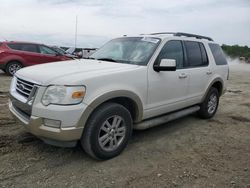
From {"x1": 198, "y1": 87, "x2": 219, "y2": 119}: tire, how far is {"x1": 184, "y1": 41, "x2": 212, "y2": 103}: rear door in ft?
1.19

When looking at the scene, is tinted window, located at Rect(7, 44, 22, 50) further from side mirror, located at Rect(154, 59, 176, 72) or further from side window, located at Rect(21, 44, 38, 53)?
side mirror, located at Rect(154, 59, 176, 72)

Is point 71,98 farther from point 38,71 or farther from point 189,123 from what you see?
point 189,123

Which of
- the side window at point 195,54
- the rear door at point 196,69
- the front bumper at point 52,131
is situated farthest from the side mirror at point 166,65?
the front bumper at point 52,131

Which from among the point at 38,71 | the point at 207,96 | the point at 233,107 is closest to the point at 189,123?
the point at 207,96

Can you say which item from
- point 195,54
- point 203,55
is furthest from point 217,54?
point 195,54

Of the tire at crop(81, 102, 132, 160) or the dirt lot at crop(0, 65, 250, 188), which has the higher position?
the tire at crop(81, 102, 132, 160)

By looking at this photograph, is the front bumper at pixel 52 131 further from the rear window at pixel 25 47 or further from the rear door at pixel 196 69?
the rear window at pixel 25 47

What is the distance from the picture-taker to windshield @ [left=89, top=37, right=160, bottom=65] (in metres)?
4.73

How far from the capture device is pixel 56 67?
14.0 ft

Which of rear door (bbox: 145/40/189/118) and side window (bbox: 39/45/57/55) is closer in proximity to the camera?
rear door (bbox: 145/40/189/118)

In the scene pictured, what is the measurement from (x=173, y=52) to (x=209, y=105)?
1.95 meters

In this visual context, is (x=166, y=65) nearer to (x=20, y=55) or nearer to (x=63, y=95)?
(x=63, y=95)

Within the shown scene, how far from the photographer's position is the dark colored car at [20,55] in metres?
12.8

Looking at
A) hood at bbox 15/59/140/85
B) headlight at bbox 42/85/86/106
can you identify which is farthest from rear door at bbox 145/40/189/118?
headlight at bbox 42/85/86/106
